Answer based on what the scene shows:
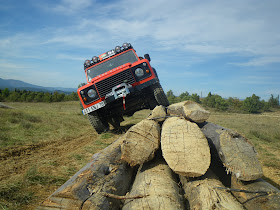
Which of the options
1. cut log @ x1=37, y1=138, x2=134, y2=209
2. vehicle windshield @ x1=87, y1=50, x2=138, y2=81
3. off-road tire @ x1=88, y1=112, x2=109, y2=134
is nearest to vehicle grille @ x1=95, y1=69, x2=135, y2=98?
off-road tire @ x1=88, y1=112, x2=109, y2=134

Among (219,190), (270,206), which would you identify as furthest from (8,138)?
(270,206)

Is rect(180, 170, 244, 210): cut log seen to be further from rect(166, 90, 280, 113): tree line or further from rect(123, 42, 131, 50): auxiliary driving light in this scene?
rect(166, 90, 280, 113): tree line

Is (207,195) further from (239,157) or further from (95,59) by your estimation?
(95,59)

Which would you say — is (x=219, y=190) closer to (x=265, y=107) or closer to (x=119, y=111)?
(x=119, y=111)

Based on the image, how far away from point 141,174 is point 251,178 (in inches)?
51.7

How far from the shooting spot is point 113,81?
246 inches

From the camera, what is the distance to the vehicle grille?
6.21 metres

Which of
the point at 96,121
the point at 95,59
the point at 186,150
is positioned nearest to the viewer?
the point at 186,150

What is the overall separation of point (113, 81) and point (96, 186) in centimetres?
440

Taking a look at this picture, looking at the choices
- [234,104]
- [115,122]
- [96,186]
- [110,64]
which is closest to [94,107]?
[110,64]

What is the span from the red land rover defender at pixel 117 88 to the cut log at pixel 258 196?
433 cm

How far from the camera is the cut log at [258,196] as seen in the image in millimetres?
1933

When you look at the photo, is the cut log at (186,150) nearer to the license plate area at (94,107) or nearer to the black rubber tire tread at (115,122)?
the license plate area at (94,107)

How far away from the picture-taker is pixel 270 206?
1894 mm
